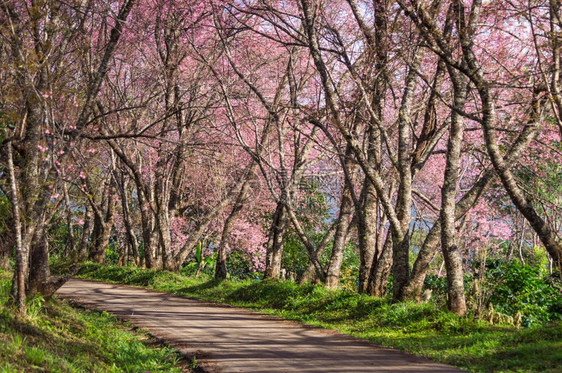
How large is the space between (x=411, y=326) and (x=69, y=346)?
5600 mm

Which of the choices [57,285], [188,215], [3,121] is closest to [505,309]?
[57,285]

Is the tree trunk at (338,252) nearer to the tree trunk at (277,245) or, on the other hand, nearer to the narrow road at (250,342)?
the tree trunk at (277,245)

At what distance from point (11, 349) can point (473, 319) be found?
6952 millimetres

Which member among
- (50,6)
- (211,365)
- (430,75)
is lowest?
(211,365)

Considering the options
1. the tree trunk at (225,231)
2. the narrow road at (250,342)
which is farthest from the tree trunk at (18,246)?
the tree trunk at (225,231)

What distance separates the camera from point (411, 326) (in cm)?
967

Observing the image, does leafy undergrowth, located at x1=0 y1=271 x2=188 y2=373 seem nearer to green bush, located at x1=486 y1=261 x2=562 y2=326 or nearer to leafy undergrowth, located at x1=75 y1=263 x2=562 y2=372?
leafy undergrowth, located at x1=75 y1=263 x2=562 y2=372

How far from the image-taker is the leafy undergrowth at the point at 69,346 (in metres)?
5.95

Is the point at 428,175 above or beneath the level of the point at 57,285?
above

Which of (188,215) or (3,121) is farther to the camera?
(188,215)

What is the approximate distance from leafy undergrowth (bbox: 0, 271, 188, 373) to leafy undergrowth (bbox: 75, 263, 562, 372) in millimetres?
3561

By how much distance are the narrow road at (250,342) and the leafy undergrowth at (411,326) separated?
0.51 m

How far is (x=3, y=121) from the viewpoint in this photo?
9.11m

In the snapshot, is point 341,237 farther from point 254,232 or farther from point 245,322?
point 254,232
